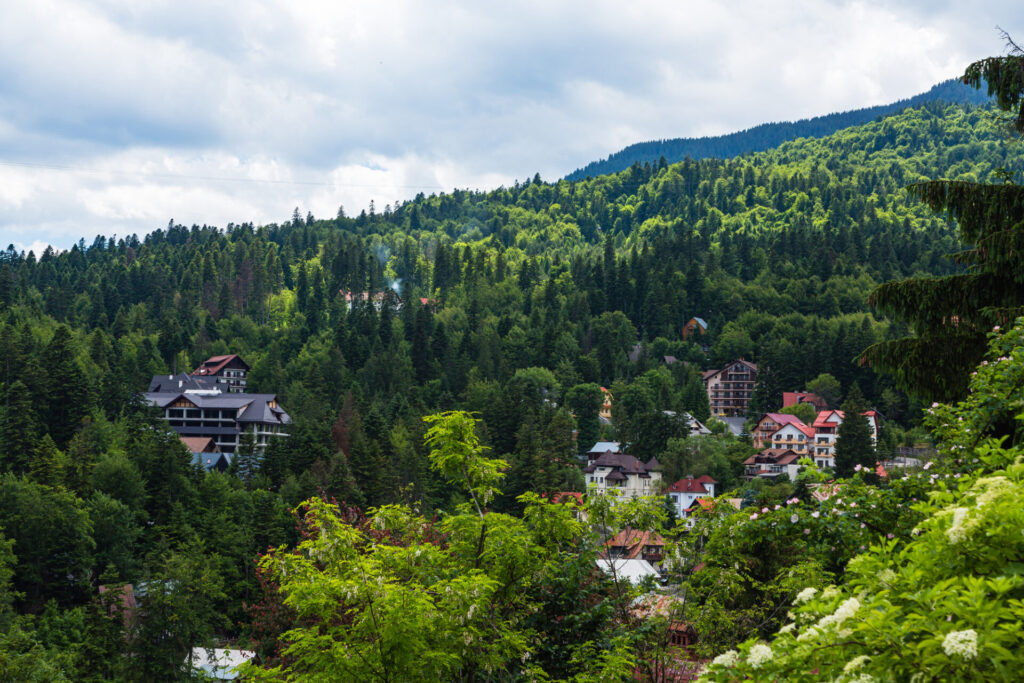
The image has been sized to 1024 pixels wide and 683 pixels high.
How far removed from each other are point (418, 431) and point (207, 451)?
2291cm

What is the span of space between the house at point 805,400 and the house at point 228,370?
68.6m

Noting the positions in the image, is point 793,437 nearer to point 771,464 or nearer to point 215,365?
point 771,464

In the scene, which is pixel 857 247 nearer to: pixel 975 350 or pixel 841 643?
pixel 975 350

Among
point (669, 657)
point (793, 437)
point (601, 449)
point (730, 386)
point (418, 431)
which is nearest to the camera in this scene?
point (669, 657)

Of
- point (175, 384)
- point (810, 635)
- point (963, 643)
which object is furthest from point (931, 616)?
point (175, 384)

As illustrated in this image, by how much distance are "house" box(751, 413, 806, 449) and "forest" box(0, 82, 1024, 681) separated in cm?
352

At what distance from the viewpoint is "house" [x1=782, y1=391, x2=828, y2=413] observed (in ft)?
320

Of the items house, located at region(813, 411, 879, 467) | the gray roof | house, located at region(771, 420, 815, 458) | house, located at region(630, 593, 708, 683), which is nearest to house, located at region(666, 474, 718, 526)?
house, located at region(771, 420, 815, 458)

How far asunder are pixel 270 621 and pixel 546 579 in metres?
9.35

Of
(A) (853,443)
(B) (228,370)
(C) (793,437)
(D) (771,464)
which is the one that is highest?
(B) (228,370)

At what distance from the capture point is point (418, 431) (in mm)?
76812

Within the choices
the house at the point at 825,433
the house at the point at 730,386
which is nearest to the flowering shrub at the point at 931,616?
the house at the point at 825,433

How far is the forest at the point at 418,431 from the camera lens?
34.3ft

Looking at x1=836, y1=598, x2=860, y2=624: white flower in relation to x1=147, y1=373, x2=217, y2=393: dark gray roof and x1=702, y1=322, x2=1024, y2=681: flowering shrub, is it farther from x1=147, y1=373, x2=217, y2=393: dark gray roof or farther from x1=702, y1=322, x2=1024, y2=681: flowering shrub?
x1=147, y1=373, x2=217, y2=393: dark gray roof
